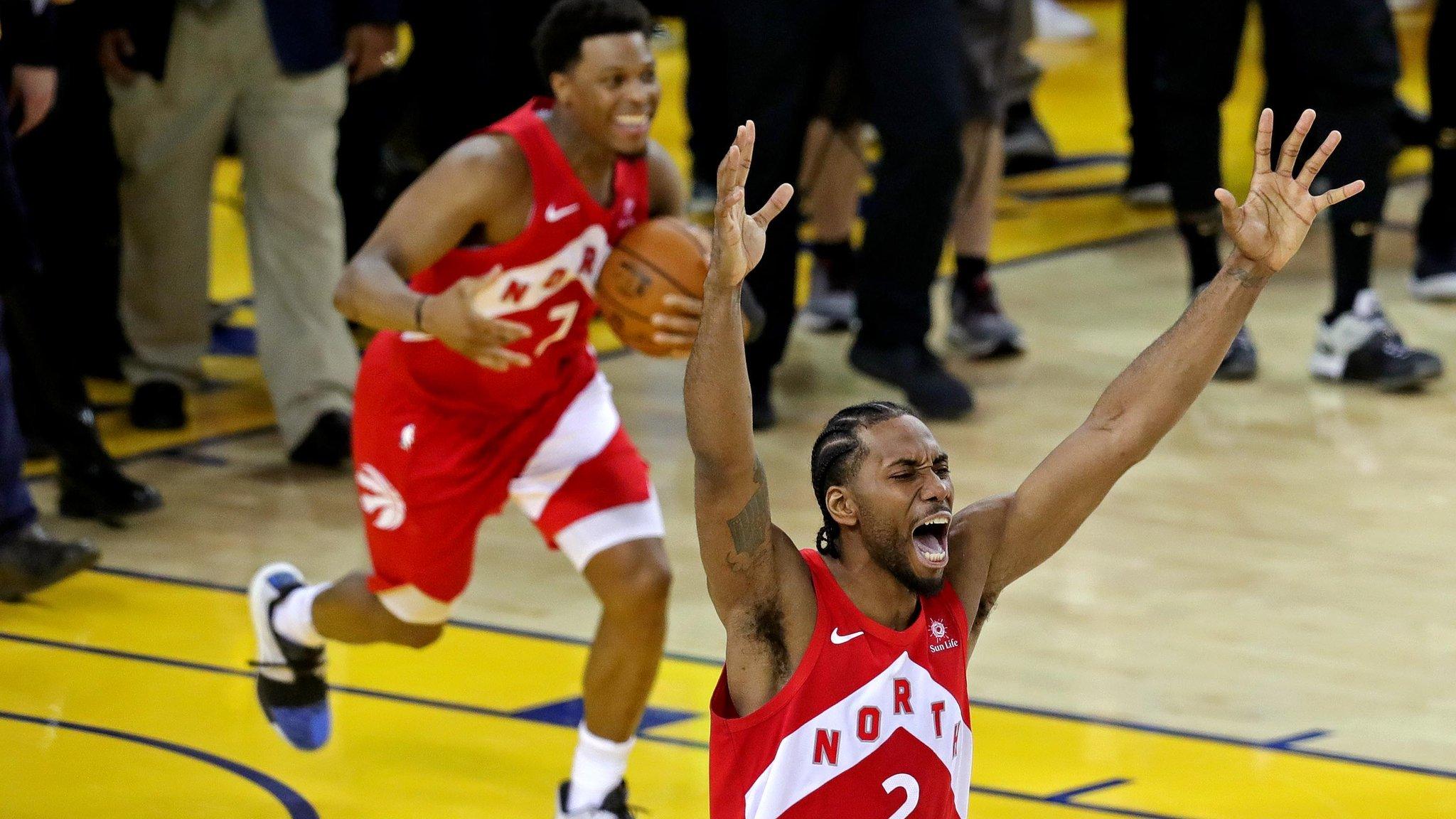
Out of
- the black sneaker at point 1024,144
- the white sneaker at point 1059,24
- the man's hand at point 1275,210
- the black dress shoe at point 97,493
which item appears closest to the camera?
the man's hand at point 1275,210

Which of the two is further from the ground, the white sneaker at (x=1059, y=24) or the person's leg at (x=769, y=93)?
the person's leg at (x=769, y=93)

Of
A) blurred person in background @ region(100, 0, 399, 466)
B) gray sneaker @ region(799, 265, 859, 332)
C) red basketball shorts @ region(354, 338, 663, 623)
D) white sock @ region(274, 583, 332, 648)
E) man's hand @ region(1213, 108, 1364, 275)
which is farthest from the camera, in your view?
gray sneaker @ region(799, 265, 859, 332)

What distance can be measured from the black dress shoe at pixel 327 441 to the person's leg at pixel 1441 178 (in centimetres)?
445

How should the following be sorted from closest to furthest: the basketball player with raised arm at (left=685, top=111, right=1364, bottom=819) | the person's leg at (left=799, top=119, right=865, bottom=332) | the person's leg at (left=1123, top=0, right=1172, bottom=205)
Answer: the basketball player with raised arm at (left=685, top=111, right=1364, bottom=819), the person's leg at (left=799, top=119, right=865, bottom=332), the person's leg at (left=1123, top=0, right=1172, bottom=205)

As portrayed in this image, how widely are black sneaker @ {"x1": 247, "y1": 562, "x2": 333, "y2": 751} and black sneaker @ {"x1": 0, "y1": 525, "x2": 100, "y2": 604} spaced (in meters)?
0.80

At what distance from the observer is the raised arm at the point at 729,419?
313 centimetres

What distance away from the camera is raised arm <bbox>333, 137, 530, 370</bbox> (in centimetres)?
415

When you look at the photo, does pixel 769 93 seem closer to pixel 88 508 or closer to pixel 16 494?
pixel 88 508

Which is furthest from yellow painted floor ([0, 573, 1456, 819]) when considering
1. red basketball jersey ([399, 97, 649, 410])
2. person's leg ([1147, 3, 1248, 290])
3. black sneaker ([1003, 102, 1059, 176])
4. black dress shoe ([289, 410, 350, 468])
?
black sneaker ([1003, 102, 1059, 176])

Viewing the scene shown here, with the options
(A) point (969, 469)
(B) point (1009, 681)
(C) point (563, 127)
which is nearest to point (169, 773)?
(C) point (563, 127)

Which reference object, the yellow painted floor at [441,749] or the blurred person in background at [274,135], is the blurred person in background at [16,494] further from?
the blurred person in background at [274,135]

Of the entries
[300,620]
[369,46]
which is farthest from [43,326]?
[300,620]

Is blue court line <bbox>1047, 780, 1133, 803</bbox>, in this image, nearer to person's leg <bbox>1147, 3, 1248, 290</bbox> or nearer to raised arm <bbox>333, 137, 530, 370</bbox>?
raised arm <bbox>333, 137, 530, 370</bbox>

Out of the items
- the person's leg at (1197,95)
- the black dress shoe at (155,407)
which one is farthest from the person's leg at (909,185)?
the black dress shoe at (155,407)
